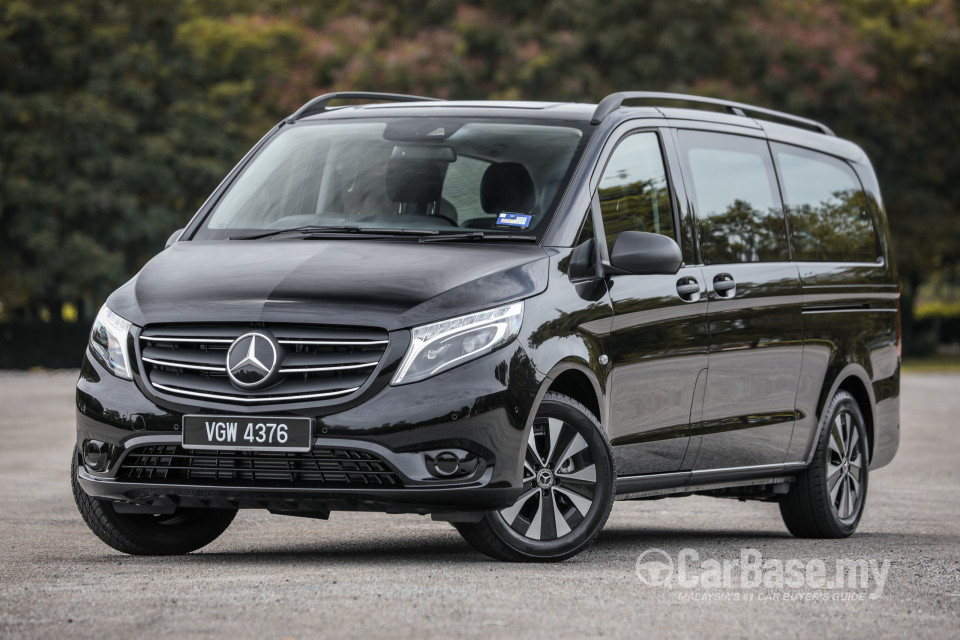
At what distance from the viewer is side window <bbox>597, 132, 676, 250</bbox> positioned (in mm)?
7918

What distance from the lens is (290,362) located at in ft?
22.3

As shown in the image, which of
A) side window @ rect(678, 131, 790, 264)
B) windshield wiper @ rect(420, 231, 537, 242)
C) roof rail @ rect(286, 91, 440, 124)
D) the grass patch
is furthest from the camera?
the grass patch

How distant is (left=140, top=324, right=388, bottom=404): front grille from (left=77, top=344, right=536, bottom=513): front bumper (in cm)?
8

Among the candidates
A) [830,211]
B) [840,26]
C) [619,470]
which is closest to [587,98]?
[840,26]

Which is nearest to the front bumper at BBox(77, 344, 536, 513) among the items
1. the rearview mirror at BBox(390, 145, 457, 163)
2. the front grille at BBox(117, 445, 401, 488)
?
the front grille at BBox(117, 445, 401, 488)

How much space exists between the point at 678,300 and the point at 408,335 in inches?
73.1

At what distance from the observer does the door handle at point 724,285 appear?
8.55 meters

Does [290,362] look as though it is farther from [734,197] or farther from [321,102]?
[734,197]

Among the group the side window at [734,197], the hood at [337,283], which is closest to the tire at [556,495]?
the hood at [337,283]

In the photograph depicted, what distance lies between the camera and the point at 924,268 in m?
51.3

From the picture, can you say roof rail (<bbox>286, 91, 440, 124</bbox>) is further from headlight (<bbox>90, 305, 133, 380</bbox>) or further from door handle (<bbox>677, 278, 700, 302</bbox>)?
headlight (<bbox>90, 305, 133, 380</bbox>)

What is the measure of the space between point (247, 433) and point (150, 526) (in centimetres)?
121

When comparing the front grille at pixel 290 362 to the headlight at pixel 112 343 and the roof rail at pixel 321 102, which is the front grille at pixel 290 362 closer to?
the headlight at pixel 112 343

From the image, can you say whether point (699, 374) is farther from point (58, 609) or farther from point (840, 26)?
point (840, 26)
